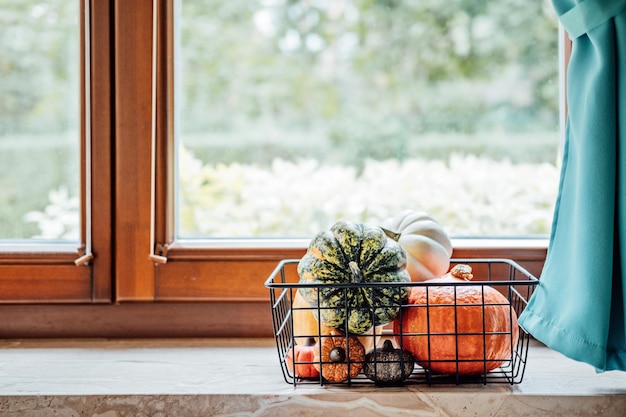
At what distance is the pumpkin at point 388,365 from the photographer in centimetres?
98

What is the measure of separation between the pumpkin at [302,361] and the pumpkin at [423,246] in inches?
8.1

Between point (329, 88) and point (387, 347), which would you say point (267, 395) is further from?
point (329, 88)

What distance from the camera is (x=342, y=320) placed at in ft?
3.18

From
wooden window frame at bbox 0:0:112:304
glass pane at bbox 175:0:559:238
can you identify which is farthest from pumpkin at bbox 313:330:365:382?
wooden window frame at bbox 0:0:112:304

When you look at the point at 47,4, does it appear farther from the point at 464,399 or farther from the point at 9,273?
the point at 464,399

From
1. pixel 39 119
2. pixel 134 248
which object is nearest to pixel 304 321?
pixel 134 248

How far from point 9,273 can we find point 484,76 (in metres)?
1.02

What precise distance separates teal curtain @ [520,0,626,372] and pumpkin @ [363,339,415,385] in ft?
0.69

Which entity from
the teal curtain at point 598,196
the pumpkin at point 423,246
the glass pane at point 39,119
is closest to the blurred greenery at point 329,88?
the glass pane at point 39,119

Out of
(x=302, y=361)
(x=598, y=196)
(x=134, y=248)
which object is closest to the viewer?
(x=598, y=196)

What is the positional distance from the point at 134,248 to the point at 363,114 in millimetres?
525

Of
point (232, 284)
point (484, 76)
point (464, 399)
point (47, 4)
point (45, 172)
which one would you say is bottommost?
point (464, 399)

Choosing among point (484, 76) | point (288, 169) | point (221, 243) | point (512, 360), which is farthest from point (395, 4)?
point (512, 360)

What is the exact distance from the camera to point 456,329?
38.0 inches
